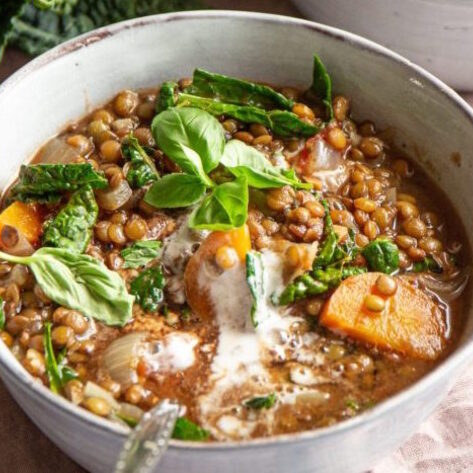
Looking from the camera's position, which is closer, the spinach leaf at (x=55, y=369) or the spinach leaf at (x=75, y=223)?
the spinach leaf at (x=55, y=369)

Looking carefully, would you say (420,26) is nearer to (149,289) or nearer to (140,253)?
(140,253)

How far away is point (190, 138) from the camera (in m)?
3.75

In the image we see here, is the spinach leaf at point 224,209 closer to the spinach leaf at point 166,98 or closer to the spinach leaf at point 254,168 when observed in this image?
the spinach leaf at point 254,168

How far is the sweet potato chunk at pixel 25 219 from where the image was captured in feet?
12.1

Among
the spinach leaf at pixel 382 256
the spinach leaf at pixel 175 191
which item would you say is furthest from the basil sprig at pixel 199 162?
the spinach leaf at pixel 382 256

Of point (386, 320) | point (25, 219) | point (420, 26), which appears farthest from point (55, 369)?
point (420, 26)

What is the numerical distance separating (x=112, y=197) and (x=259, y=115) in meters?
0.79

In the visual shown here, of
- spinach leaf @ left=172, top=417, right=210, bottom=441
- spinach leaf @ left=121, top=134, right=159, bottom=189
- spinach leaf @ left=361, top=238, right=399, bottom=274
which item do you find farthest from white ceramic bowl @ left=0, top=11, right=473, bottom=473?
spinach leaf @ left=172, top=417, right=210, bottom=441

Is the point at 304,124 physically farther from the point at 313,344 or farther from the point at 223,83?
the point at 313,344

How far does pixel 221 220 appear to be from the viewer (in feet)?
11.3

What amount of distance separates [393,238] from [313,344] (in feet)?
2.27

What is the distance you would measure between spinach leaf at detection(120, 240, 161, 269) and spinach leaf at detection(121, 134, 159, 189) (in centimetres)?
31

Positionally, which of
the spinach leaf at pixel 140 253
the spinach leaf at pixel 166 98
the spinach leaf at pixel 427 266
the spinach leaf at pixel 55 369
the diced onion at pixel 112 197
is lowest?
the spinach leaf at pixel 55 369

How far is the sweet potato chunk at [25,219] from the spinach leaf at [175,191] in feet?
1.50
